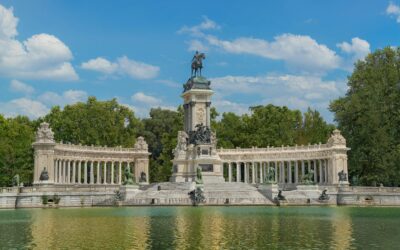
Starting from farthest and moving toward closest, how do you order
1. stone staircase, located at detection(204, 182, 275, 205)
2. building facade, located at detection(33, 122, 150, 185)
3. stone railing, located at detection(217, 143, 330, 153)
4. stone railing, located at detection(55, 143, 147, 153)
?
stone railing, located at detection(217, 143, 330, 153), stone railing, located at detection(55, 143, 147, 153), building facade, located at detection(33, 122, 150, 185), stone staircase, located at detection(204, 182, 275, 205)

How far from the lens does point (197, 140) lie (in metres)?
72.6

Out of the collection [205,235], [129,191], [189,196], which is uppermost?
[129,191]

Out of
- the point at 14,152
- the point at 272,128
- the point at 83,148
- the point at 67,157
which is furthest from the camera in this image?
the point at 272,128

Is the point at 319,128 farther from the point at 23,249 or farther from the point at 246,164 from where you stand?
the point at 23,249

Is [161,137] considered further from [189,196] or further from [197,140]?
[189,196]

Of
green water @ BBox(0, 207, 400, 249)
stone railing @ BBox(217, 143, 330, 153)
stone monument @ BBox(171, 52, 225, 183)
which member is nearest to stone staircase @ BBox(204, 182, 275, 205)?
stone monument @ BBox(171, 52, 225, 183)

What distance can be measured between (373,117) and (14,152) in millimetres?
50459

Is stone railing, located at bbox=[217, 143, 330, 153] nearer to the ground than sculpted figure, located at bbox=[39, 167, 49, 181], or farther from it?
farther from it

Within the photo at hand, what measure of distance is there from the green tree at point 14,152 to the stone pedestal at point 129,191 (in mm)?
24474

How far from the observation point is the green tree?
76.1 meters

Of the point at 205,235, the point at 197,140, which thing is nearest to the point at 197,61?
the point at 197,140

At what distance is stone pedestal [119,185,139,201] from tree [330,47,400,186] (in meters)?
33.2

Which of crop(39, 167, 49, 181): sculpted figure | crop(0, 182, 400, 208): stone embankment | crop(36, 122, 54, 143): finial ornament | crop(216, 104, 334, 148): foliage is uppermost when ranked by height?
crop(216, 104, 334, 148): foliage

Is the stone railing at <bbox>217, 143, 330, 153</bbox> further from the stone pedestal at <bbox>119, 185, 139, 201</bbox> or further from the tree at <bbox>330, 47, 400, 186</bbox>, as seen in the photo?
the stone pedestal at <bbox>119, 185, 139, 201</bbox>
